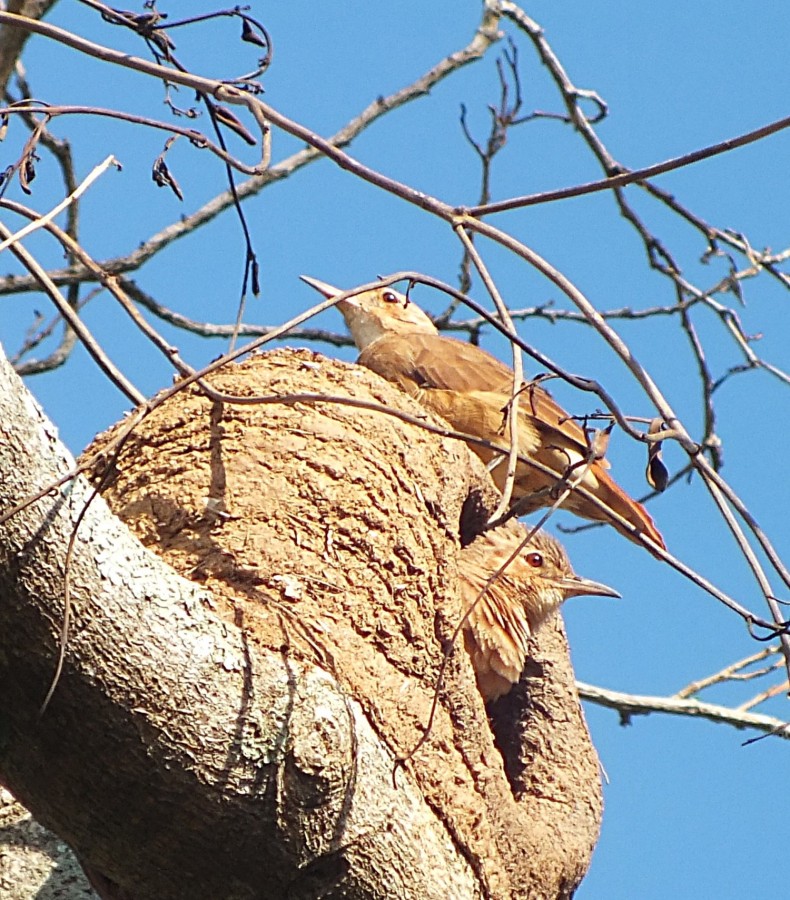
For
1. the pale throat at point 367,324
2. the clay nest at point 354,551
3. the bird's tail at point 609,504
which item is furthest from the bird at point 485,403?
the clay nest at point 354,551

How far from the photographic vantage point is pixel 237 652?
10.9 feet

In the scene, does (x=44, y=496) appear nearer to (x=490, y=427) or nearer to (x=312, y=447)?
(x=312, y=447)

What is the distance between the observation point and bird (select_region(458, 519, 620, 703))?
205 inches

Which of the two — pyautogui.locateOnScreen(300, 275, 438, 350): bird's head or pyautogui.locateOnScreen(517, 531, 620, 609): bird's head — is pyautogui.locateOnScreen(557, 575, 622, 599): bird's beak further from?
pyautogui.locateOnScreen(300, 275, 438, 350): bird's head

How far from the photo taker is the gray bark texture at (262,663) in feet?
10.1

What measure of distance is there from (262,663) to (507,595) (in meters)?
Result: 2.18

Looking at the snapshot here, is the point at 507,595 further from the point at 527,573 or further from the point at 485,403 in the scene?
the point at 485,403

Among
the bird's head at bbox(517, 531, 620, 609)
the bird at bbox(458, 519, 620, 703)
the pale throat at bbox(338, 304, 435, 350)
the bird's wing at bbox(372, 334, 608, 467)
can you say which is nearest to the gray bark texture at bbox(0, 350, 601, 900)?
the bird at bbox(458, 519, 620, 703)

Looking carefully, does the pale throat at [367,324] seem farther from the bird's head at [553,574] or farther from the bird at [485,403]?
the bird's head at [553,574]

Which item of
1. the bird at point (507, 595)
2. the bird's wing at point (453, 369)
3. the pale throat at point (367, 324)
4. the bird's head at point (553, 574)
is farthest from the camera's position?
the pale throat at point (367, 324)

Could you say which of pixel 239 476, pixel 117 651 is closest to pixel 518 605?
pixel 239 476

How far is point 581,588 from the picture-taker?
6168 millimetres

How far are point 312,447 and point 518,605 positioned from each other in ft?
4.51

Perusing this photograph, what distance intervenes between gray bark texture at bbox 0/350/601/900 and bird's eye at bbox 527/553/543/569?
1042 mm
